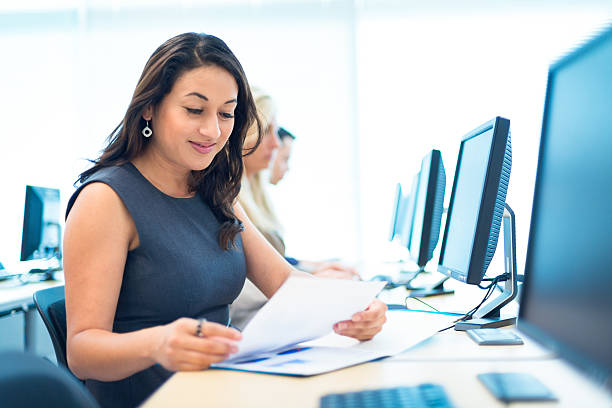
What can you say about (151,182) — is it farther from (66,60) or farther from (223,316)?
(66,60)

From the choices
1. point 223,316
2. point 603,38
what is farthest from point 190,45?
point 603,38

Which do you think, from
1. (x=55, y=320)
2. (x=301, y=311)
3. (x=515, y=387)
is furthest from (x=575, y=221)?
(x=55, y=320)

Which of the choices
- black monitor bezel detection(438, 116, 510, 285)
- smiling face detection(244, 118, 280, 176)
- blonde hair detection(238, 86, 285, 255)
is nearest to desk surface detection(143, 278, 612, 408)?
black monitor bezel detection(438, 116, 510, 285)

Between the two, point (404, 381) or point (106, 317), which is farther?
point (106, 317)

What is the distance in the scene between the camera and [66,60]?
4520 mm

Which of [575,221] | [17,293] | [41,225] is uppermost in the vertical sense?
[575,221]

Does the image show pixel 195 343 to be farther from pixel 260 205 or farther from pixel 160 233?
pixel 260 205

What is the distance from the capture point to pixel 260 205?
266cm

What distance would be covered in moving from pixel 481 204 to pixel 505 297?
0.81 ft

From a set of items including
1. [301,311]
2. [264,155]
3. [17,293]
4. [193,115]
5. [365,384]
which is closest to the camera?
[365,384]

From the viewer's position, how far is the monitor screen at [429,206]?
1862 mm

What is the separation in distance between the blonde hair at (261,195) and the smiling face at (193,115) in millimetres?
713

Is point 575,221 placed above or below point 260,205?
above

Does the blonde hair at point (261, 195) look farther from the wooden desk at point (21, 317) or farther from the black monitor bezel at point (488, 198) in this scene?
the black monitor bezel at point (488, 198)
